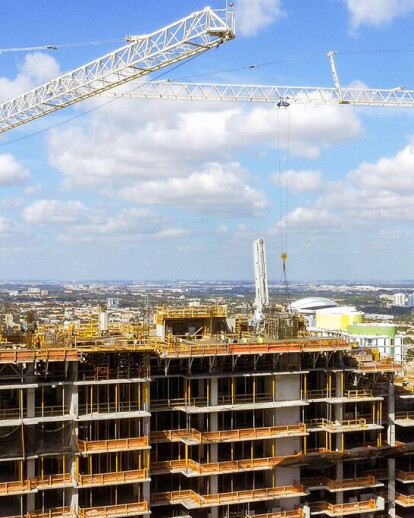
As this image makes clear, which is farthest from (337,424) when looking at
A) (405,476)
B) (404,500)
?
(404,500)

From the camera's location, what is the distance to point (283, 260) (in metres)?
73.2

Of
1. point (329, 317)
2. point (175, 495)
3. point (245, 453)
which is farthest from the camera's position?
point (329, 317)

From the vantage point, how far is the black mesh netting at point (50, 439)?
46.9m

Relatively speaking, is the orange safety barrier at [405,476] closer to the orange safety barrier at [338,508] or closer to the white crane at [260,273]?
the orange safety barrier at [338,508]

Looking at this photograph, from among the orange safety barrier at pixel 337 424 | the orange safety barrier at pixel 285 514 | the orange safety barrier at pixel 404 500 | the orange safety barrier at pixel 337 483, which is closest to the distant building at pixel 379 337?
the orange safety barrier at pixel 404 500

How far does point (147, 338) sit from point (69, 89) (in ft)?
117

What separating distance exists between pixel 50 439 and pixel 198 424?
11971 mm

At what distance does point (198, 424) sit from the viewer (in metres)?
54.5

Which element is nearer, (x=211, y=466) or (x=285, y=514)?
(x=211, y=466)

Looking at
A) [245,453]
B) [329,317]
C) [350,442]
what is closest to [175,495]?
[245,453]

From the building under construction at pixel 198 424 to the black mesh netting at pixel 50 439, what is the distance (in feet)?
0.32

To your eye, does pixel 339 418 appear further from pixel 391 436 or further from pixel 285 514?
pixel 285 514

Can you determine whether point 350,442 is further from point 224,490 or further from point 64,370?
point 64,370

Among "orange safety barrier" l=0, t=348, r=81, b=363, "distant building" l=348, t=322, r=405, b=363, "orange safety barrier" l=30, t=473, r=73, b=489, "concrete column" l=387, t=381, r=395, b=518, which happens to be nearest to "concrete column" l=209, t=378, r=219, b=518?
"orange safety barrier" l=30, t=473, r=73, b=489
